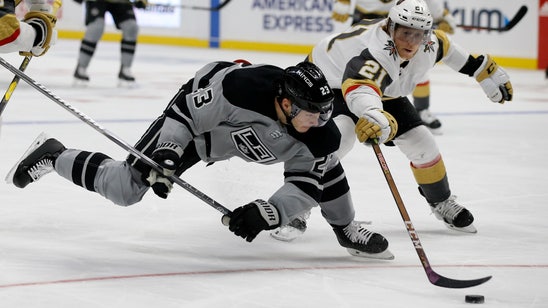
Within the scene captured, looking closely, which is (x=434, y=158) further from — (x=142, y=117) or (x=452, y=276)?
(x=142, y=117)

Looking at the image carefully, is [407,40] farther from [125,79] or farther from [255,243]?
[125,79]

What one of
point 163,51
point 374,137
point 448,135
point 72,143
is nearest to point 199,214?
point 374,137

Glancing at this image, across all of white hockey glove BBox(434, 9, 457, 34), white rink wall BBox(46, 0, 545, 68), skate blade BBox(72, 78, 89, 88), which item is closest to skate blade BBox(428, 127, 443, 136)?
white hockey glove BBox(434, 9, 457, 34)

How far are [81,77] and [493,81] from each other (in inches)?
212

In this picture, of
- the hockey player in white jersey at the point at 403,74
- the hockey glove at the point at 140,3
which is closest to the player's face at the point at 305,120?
the hockey player in white jersey at the point at 403,74

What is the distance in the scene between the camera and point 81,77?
8.91 meters

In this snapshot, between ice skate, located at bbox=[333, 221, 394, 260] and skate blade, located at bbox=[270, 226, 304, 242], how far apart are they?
24 centimetres

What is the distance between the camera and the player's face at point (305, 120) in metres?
3.21

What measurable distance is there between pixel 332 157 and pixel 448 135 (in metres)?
3.35

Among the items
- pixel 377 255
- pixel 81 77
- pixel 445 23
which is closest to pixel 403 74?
pixel 377 255

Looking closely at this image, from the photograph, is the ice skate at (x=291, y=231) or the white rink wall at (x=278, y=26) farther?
the white rink wall at (x=278, y=26)

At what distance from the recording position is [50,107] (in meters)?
7.41

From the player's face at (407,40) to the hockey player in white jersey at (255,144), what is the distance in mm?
510

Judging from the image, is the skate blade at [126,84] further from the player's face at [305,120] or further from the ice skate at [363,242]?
the player's face at [305,120]
